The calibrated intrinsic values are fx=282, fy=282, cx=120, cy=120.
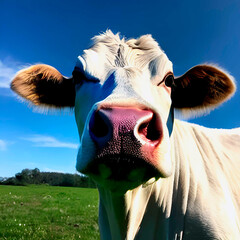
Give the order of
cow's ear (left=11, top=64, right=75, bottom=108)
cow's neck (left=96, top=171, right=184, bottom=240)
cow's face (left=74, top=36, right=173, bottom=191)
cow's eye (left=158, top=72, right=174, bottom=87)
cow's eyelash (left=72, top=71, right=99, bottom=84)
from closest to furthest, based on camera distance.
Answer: cow's face (left=74, top=36, right=173, bottom=191) < cow's neck (left=96, top=171, right=184, bottom=240) < cow's eyelash (left=72, top=71, right=99, bottom=84) < cow's eye (left=158, top=72, right=174, bottom=87) < cow's ear (left=11, top=64, right=75, bottom=108)

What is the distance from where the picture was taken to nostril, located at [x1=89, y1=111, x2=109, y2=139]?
2098 millimetres

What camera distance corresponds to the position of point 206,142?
382 centimetres

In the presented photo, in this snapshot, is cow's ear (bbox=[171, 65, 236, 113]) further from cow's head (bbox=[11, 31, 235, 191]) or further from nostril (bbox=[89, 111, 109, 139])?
nostril (bbox=[89, 111, 109, 139])

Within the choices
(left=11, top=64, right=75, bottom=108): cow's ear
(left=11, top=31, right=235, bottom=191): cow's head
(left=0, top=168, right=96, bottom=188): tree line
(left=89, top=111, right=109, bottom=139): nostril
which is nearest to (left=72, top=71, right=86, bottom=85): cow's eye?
(left=11, top=31, right=235, bottom=191): cow's head

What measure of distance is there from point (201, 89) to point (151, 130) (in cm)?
215

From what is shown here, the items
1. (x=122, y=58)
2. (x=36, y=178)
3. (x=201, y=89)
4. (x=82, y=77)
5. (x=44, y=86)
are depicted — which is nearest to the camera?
(x=122, y=58)

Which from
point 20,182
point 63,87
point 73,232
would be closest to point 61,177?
point 20,182

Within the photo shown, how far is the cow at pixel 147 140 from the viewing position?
83.1 inches

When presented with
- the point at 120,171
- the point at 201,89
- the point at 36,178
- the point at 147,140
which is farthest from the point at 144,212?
the point at 36,178

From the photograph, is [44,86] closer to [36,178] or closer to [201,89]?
[201,89]

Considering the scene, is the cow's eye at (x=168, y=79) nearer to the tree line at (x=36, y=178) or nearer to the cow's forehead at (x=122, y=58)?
the cow's forehead at (x=122, y=58)

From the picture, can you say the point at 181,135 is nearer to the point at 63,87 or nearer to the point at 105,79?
the point at 105,79

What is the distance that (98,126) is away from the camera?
7.02 feet

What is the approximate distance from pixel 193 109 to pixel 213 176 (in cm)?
121
